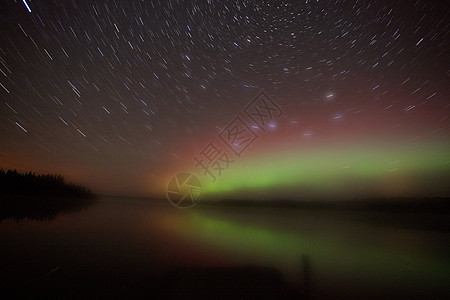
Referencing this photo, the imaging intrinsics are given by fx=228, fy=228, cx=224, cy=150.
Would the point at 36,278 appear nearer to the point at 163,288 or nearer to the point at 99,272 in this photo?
the point at 99,272

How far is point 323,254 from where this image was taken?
947 cm

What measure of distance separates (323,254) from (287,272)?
3650 mm

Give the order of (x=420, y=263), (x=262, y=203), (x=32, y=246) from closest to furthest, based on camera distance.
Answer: (x=32, y=246) → (x=420, y=263) → (x=262, y=203)

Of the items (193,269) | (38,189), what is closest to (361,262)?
(193,269)

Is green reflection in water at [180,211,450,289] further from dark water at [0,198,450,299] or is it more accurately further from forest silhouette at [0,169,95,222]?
forest silhouette at [0,169,95,222]

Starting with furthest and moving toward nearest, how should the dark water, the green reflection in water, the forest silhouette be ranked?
the forest silhouette
the green reflection in water
the dark water

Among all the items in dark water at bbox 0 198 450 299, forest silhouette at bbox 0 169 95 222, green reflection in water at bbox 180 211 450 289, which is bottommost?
dark water at bbox 0 198 450 299

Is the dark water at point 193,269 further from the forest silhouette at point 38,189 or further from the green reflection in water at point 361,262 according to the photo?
the forest silhouette at point 38,189

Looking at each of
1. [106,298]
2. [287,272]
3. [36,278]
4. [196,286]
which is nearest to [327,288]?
[287,272]

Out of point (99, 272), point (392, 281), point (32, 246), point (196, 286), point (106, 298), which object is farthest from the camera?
point (32, 246)

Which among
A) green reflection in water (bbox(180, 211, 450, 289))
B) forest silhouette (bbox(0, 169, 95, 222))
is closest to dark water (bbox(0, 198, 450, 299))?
green reflection in water (bbox(180, 211, 450, 289))

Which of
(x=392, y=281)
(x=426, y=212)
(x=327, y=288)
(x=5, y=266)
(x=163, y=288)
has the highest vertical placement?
(x=426, y=212)

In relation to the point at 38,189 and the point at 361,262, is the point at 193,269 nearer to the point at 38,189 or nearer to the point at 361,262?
the point at 361,262

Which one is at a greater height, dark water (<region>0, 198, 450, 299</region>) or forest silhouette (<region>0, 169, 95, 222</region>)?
forest silhouette (<region>0, 169, 95, 222</region>)
